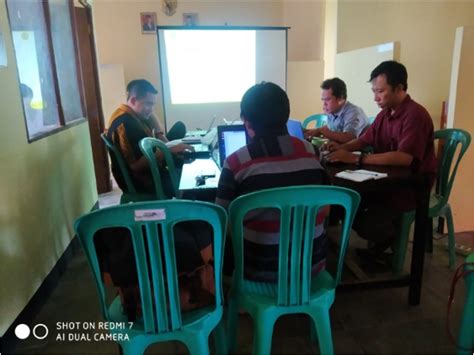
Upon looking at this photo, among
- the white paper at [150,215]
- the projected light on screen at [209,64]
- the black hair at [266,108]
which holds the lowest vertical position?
the white paper at [150,215]

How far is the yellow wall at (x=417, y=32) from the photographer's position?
3979 millimetres

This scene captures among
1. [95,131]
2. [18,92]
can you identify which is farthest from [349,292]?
[95,131]

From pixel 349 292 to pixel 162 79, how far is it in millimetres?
3870

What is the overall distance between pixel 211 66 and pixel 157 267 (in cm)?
425

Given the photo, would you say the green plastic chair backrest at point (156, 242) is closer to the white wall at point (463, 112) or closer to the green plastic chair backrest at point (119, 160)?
the green plastic chair backrest at point (119, 160)

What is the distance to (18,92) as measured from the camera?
72.0 inches

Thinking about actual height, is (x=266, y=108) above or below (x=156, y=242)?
above

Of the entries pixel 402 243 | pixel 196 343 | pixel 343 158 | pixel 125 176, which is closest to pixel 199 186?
pixel 196 343

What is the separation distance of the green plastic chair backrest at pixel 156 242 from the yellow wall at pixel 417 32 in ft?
12.2

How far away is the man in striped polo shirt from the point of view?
1241mm

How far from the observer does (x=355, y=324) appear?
175 centimetres

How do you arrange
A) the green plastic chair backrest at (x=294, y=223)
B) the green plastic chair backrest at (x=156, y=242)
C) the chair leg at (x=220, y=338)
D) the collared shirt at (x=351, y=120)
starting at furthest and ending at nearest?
the collared shirt at (x=351, y=120), the chair leg at (x=220, y=338), the green plastic chair backrest at (x=294, y=223), the green plastic chair backrest at (x=156, y=242)

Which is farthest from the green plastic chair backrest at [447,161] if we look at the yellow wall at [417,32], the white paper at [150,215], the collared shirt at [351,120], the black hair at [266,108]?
the yellow wall at [417,32]

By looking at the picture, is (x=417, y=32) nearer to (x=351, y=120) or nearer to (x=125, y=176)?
(x=351, y=120)
